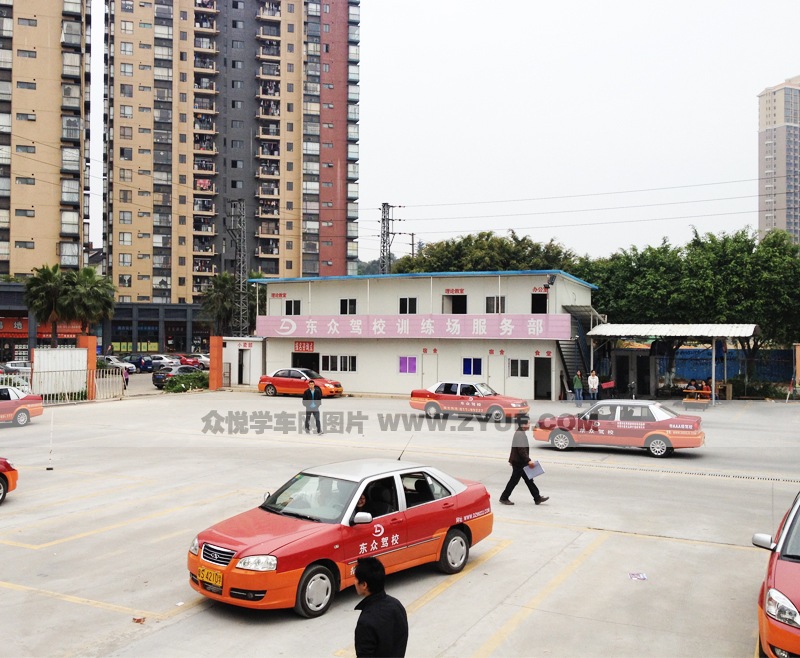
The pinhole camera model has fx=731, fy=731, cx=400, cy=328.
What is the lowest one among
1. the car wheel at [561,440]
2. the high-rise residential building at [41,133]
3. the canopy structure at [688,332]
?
the car wheel at [561,440]

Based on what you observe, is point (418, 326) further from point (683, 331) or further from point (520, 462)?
point (520, 462)

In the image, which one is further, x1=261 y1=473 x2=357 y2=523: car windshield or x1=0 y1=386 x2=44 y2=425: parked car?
x1=0 y1=386 x2=44 y2=425: parked car

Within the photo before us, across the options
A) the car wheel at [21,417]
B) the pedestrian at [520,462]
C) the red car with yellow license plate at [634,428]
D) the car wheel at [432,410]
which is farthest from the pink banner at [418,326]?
the pedestrian at [520,462]

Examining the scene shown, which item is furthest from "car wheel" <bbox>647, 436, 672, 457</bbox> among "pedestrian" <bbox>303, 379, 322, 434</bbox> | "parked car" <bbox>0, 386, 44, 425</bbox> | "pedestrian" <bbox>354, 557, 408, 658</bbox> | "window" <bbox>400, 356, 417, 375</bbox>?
"window" <bbox>400, 356, 417, 375</bbox>

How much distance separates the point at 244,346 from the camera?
47.7 metres

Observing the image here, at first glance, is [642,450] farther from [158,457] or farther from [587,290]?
[587,290]

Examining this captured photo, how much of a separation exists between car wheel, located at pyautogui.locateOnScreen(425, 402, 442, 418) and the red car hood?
20698 mm

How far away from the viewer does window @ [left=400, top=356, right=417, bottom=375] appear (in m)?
43.1

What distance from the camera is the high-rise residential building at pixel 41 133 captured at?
228 feet

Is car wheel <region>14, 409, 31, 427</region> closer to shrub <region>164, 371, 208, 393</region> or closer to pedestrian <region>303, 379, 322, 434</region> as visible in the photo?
pedestrian <region>303, 379, 322, 434</region>

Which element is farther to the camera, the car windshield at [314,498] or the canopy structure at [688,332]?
the canopy structure at [688,332]

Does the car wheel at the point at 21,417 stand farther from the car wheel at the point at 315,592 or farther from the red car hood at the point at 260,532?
the car wheel at the point at 315,592

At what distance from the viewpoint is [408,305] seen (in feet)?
143

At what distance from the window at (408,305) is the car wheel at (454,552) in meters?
33.8
